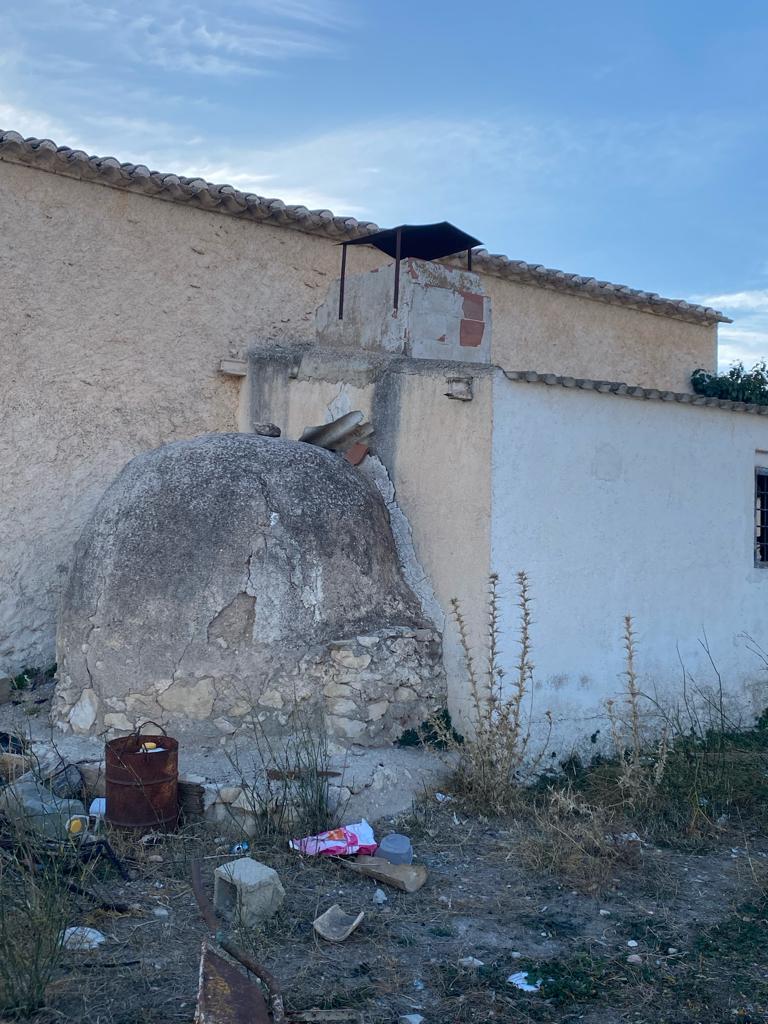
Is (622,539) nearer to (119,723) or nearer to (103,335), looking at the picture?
(119,723)

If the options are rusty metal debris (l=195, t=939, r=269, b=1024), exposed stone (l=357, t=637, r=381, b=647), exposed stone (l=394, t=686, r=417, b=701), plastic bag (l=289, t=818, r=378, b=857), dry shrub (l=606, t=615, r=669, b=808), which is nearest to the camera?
rusty metal debris (l=195, t=939, r=269, b=1024)

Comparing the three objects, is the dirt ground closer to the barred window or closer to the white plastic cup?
the white plastic cup

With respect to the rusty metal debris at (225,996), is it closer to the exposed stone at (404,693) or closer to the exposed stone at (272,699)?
the exposed stone at (272,699)

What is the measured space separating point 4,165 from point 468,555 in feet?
17.7

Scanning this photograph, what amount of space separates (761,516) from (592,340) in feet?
15.3

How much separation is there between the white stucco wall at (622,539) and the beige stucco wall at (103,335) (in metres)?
0.87

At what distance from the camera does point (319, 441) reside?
27.0 feet

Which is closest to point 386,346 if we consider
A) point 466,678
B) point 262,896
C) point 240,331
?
point 240,331

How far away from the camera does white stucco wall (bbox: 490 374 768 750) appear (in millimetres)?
7020

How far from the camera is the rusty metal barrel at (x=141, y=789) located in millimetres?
5512

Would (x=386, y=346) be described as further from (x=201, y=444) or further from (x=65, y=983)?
(x=65, y=983)

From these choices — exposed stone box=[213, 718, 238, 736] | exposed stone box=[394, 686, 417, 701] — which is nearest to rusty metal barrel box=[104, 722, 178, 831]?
exposed stone box=[213, 718, 238, 736]

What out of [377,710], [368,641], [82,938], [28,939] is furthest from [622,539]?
[28,939]

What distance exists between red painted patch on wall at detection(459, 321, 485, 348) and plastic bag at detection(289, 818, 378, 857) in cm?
503
